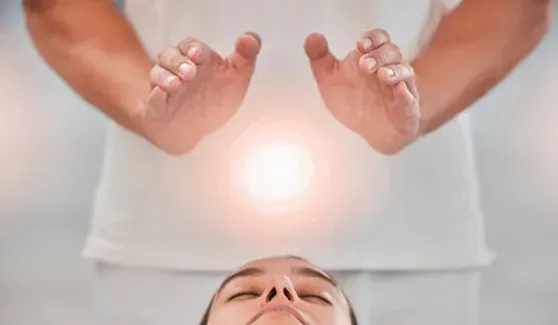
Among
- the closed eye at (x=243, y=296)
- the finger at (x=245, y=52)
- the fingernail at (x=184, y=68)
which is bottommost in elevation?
the closed eye at (x=243, y=296)

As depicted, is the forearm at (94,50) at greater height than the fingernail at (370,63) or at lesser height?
greater

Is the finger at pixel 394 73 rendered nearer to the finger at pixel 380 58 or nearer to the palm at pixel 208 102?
the finger at pixel 380 58

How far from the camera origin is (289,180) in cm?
60

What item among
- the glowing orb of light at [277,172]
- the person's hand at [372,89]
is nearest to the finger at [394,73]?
the person's hand at [372,89]

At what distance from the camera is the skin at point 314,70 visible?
0.59 meters

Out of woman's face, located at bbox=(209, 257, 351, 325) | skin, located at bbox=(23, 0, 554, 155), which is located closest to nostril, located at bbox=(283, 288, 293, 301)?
woman's face, located at bbox=(209, 257, 351, 325)

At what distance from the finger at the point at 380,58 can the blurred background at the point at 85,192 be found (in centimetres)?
11

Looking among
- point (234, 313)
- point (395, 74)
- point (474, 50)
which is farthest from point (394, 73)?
point (234, 313)

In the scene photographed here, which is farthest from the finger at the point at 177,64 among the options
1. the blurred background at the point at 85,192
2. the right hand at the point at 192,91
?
the blurred background at the point at 85,192

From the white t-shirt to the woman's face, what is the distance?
0.7 inches

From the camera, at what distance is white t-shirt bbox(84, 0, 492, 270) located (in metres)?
0.60

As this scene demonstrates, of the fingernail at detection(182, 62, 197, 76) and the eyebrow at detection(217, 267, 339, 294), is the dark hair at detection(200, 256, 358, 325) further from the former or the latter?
the fingernail at detection(182, 62, 197, 76)

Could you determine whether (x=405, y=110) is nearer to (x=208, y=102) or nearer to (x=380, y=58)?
(x=380, y=58)

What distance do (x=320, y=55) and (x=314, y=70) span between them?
0.02 metres
